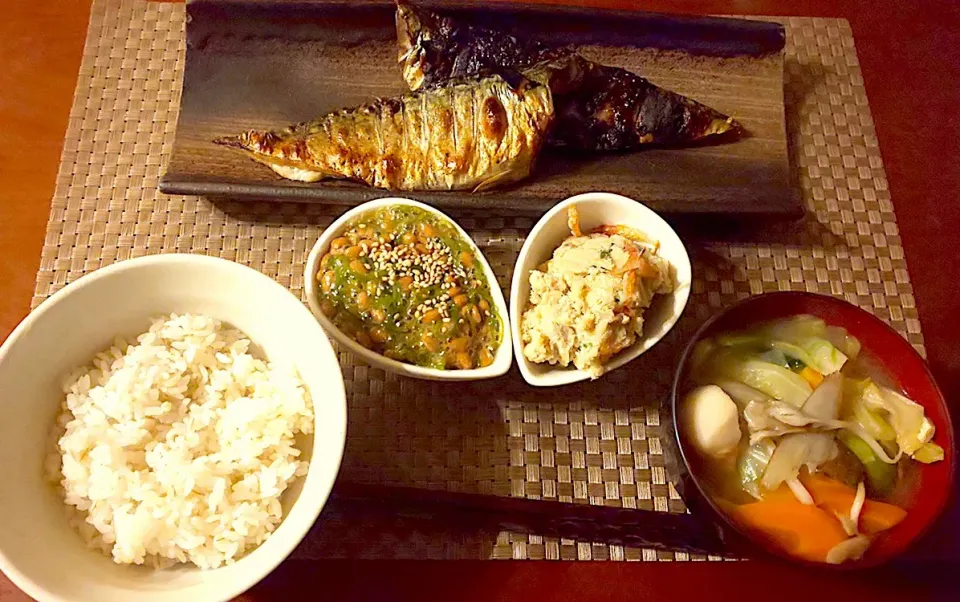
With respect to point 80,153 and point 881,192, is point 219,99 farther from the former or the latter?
point 881,192

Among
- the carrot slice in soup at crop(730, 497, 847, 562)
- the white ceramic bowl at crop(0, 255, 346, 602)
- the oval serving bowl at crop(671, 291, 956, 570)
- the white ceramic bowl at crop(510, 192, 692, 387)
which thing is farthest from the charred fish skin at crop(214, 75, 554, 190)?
the carrot slice in soup at crop(730, 497, 847, 562)

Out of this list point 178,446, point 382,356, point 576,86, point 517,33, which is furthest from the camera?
point 517,33

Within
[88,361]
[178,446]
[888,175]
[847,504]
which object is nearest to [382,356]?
[178,446]

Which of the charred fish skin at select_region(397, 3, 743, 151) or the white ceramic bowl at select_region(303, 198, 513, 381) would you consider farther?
the charred fish skin at select_region(397, 3, 743, 151)

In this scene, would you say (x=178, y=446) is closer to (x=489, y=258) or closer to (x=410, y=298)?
(x=410, y=298)

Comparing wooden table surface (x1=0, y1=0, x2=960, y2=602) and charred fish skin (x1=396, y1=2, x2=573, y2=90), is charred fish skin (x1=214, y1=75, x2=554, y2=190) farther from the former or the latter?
wooden table surface (x1=0, y1=0, x2=960, y2=602)

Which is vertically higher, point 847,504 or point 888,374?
point 888,374

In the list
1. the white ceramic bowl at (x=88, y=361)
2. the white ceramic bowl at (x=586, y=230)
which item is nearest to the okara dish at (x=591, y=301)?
the white ceramic bowl at (x=586, y=230)
